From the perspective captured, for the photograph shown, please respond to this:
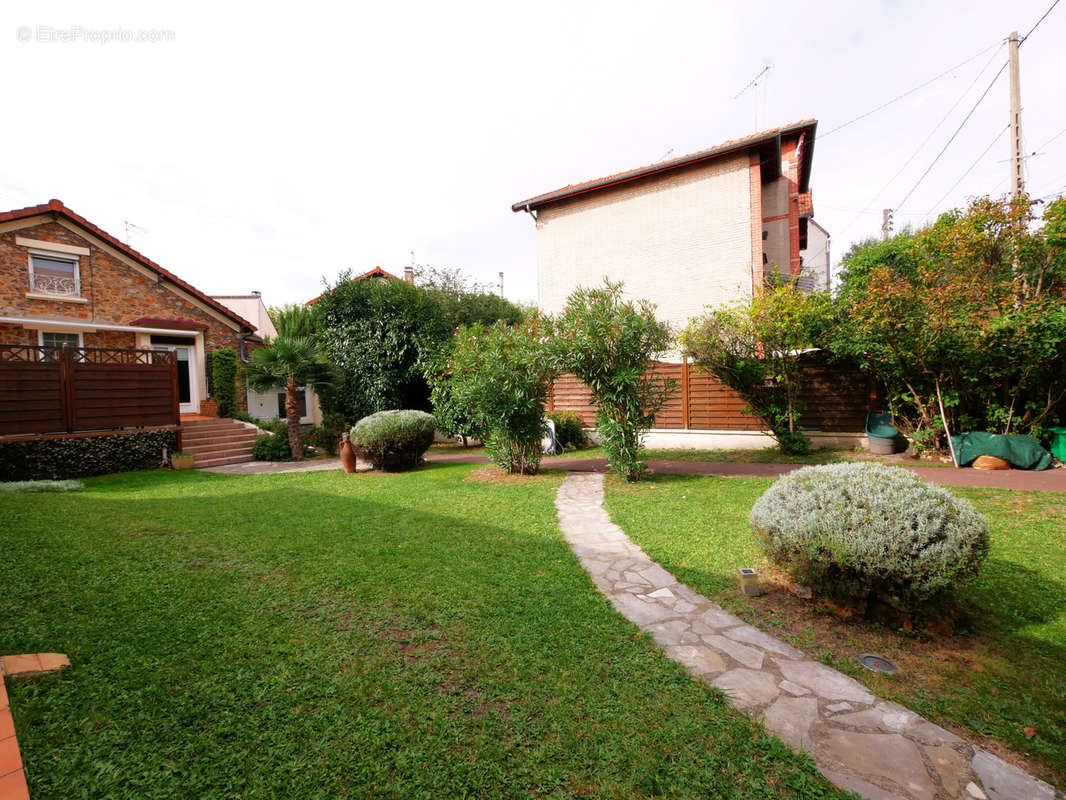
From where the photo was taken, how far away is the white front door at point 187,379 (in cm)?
1520

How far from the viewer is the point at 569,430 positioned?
13203mm

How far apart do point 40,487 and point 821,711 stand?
1190cm

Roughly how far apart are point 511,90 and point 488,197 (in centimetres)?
858

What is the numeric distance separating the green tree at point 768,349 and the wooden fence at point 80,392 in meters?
13.3

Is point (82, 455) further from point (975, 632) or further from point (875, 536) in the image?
point (975, 632)

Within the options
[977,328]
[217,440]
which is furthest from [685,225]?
[217,440]

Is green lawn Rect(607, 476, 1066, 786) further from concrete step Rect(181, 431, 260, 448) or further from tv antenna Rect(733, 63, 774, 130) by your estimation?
tv antenna Rect(733, 63, 774, 130)

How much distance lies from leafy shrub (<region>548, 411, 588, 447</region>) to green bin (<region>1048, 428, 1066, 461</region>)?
9.46 m

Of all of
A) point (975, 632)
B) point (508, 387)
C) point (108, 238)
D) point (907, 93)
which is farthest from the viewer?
point (108, 238)

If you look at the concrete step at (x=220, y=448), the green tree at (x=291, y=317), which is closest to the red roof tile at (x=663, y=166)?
the concrete step at (x=220, y=448)

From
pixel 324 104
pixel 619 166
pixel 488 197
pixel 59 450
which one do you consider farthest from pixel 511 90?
pixel 59 450

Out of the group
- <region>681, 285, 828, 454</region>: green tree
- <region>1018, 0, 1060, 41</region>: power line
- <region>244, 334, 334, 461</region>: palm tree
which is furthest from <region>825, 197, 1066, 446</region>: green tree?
<region>244, 334, 334, 461</region>: palm tree

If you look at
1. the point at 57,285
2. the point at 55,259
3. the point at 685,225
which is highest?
the point at 685,225

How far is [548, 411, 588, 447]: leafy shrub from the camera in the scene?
13117mm
